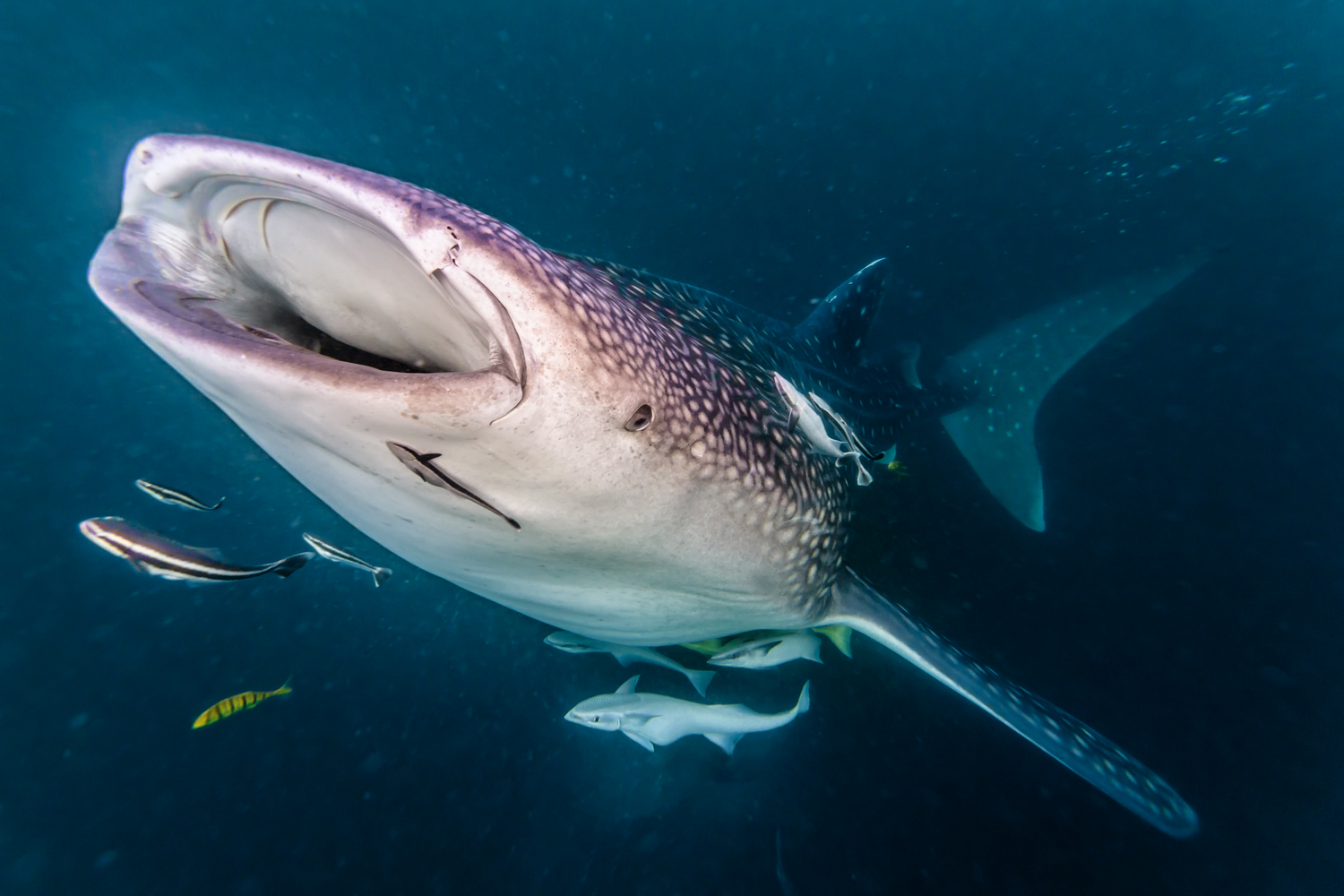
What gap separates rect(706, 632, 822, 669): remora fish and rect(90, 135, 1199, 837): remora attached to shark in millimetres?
548

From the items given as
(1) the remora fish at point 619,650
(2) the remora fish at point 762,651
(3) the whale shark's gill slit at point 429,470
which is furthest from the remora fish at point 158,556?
(2) the remora fish at point 762,651

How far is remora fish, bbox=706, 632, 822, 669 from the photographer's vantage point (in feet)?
10.1

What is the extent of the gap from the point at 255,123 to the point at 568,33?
33.9ft

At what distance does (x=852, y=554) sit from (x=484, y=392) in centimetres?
429

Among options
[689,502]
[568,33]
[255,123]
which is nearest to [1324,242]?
[689,502]

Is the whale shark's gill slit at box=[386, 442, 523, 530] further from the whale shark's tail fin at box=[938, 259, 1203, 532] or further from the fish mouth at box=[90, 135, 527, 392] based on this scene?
the whale shark's tail fin at box=[938, 259, 1203, 532]

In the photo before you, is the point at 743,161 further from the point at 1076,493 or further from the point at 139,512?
the point at 139,512

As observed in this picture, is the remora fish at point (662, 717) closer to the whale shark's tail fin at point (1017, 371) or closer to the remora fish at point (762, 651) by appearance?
the remora fish at point (762, 651)

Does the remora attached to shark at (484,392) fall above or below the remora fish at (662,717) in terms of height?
above

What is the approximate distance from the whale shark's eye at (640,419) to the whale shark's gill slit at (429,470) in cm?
Result: 42

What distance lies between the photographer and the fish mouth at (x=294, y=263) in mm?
933

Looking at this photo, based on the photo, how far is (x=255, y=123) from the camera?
15.9m

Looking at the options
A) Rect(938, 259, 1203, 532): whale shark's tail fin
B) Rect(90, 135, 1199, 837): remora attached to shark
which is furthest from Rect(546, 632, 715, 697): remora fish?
Rect(938, 259, 1203, 532): whale shark's tail fin

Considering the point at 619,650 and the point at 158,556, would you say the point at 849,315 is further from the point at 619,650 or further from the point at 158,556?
the point at 158,556
